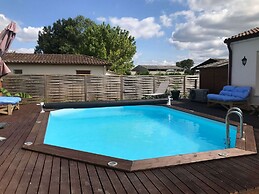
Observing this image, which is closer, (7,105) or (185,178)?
(185,178)

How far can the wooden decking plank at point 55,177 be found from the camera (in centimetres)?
267

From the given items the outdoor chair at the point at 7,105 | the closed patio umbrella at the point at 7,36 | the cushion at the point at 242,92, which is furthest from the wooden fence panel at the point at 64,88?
the cushion at the point at 242,92

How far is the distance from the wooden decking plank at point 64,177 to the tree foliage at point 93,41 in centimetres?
2328

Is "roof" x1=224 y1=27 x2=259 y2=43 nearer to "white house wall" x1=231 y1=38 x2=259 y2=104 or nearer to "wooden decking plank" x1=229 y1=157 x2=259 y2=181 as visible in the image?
"white house wall" x1=231 y1=38 x2=259 y2=104

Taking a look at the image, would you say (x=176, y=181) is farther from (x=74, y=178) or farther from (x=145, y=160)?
(x=74, y=178)

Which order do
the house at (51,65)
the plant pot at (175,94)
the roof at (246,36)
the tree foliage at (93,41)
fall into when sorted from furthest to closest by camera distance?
1. the tree foliage at (93,41)
2. the house at (51,65)
3. the plant pot at (175,94)
4. the roof at (246,36)

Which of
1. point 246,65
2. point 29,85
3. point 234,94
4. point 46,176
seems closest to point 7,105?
point 29,85

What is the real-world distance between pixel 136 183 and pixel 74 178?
805 mm

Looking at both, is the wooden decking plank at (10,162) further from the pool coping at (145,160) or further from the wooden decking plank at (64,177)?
the wooden decking plank at (64,177)

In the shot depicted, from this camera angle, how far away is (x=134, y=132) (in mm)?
7547

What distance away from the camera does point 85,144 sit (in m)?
6.31

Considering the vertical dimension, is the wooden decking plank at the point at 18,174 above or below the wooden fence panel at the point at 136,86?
below

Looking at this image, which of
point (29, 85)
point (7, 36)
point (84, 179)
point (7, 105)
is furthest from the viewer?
point (29, 85)

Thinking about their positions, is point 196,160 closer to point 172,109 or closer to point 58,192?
point 58,192
